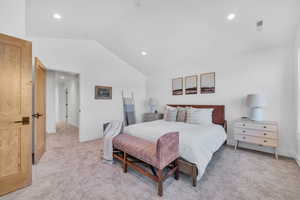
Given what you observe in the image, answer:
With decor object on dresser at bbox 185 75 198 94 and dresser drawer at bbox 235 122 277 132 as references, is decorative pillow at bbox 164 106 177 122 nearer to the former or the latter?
decor object on dresser at bbox 185 75 198 94

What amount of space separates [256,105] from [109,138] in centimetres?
328

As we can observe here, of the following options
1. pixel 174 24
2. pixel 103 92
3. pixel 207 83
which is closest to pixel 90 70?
pixel 103 92

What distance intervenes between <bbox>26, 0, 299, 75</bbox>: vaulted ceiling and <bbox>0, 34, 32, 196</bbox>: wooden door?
1085mm

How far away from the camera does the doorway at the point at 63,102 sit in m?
4.93

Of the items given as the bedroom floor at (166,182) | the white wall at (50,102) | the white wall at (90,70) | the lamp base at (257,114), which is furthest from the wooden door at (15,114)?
the lamp base at (257,114)

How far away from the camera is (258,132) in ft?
8.94

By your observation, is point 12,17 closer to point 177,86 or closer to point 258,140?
point 177,86

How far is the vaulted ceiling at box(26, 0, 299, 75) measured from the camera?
218cm

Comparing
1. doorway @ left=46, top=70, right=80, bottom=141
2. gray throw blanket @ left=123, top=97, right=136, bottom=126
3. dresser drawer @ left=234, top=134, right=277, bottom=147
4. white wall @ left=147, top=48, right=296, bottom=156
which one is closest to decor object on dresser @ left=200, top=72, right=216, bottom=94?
white wall @ left=147, top=48, right=296, bottom=156

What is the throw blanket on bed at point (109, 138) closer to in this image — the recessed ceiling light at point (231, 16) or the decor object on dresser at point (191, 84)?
the decor object on dresser at point (191, 84)

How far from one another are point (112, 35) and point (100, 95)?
1972 mm

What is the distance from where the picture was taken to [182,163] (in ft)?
6.30

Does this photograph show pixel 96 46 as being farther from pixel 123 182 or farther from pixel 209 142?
pixel 209 142

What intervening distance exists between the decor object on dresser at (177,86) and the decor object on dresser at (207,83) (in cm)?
72
